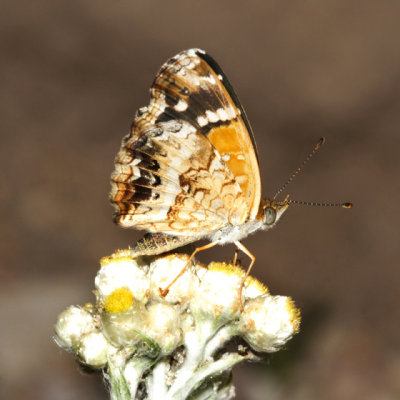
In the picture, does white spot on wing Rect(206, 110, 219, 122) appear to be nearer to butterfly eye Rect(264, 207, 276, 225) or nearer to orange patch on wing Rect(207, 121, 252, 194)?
orange patch on wing Rect(207, 121, 252, 194)

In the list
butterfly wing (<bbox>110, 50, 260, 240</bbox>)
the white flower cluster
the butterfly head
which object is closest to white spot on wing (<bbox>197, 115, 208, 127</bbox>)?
butterfly wing (<bbox>110, 50, 260, 240</bbox>)

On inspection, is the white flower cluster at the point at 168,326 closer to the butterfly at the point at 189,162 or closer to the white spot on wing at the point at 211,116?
the butterfly at the point at 189,162

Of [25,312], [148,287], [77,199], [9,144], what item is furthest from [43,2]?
[148,287]

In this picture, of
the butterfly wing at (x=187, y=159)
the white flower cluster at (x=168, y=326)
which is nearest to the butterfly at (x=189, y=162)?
the butterfly wing at (x=187, y=159)

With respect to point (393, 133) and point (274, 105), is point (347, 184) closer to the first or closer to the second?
point (393, 133)

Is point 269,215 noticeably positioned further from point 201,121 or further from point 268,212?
point 201,121

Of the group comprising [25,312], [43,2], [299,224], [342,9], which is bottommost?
[25,312]
